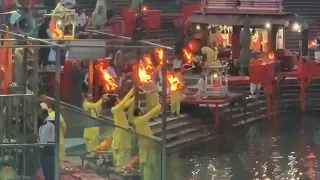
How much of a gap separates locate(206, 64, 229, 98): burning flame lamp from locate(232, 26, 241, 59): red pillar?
259 inches

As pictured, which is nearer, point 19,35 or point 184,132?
point 19,35

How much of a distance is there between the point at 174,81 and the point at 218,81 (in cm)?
216

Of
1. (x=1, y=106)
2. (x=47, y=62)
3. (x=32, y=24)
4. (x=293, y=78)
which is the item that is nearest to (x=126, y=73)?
(x=47, y=62)

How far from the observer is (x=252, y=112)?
82.3ft

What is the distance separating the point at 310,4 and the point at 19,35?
2701 cm

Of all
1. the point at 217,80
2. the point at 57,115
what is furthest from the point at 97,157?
the point at 217,80

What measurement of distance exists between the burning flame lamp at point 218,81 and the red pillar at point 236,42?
6.58 m

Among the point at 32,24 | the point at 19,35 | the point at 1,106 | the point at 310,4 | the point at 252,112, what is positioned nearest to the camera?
the point at 1,106

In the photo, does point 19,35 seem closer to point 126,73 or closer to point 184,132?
point 126,73

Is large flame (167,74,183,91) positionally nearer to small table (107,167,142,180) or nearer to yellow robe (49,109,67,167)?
yellow robe (49,109,67,167)

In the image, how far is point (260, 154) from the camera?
19.5 metres

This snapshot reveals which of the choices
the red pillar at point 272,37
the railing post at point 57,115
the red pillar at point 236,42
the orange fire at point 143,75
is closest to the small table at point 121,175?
the railing post at point 57,115

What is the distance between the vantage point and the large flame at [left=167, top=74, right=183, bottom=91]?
69.9ft

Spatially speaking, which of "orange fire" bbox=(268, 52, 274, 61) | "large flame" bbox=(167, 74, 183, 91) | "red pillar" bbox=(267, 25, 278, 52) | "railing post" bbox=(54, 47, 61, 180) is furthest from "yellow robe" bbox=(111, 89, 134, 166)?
"red pillar" bbox=(267, 25, 278, 52)
